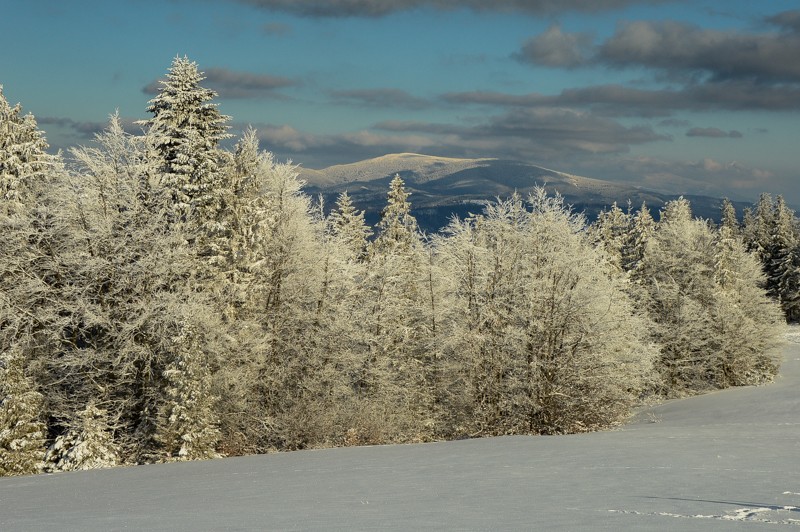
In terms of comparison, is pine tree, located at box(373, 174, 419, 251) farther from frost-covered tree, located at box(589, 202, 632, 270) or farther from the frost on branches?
the frost on branches

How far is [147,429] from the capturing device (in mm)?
26328

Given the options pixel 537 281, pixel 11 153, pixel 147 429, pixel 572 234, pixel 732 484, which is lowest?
pixel 147 429

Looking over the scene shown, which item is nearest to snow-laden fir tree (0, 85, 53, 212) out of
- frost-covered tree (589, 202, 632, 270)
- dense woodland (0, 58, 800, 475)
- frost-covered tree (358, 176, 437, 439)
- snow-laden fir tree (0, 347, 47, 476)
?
dense woodland (0, 58, 800, 475)

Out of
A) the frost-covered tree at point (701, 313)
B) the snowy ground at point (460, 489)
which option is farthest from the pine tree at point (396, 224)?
the snowy ground at point (460, 489)

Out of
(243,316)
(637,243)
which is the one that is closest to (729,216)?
(637,243)

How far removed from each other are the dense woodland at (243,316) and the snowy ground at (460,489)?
5.41 meters

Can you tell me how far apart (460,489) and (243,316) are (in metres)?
19.8

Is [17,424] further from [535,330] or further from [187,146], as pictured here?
[535,330]

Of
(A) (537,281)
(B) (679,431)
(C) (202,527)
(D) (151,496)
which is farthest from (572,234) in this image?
(C) (202,527)

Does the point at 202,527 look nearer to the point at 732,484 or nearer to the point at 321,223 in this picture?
the point at 732,484

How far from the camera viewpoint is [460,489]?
43.6ft

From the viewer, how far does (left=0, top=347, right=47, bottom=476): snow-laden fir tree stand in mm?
21812

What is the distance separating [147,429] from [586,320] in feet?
55.3

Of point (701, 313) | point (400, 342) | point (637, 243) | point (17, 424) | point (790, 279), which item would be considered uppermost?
point (637, 243)
